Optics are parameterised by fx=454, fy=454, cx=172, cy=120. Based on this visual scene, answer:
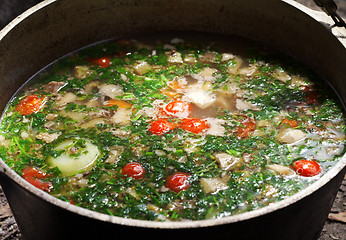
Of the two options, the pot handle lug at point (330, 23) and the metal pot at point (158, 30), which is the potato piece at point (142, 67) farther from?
the pot handle lug at point (330, 23)

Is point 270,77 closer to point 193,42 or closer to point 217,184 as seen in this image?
point 193,42

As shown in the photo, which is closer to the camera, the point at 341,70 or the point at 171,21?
the point at 341,70

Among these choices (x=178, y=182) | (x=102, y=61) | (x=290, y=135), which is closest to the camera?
(x=178, y=182)

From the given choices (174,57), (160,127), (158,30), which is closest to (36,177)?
(160,127)

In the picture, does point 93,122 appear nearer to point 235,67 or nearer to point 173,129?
point 173,129

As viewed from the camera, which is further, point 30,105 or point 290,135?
point 30,105

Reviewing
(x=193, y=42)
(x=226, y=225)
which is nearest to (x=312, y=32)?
(x=193, y=42)

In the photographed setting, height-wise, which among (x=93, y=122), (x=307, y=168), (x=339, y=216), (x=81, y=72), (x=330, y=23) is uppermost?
(x=330, y=23)
